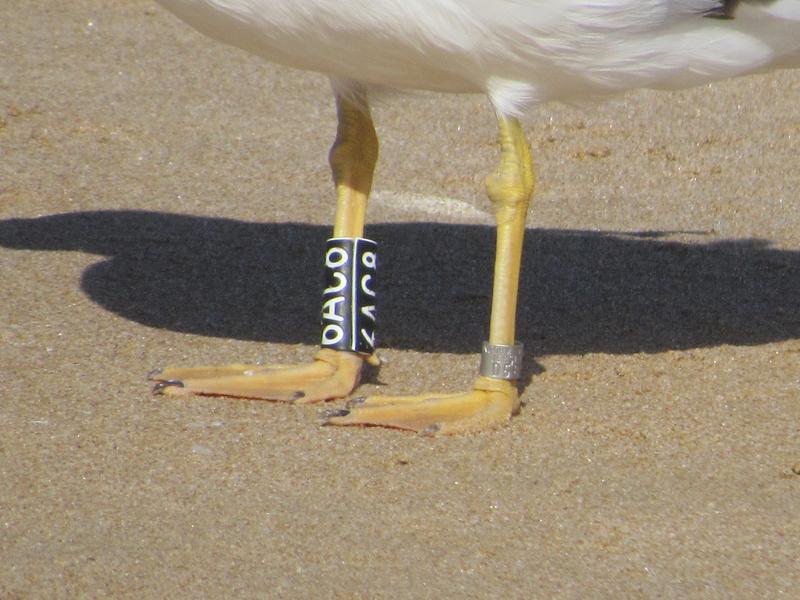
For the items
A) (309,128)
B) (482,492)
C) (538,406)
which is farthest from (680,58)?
(309,128)

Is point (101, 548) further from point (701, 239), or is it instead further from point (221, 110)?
point (221, 110)

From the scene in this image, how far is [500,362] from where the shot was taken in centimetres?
398

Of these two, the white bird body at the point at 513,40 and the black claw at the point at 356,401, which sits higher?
the white bird body at the point at 513,40

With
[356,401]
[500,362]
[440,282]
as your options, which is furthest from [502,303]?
[440,282]

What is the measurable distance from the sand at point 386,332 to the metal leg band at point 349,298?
0.55ft

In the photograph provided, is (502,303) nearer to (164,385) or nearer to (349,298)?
(349,298)

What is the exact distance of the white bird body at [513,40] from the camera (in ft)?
11.8

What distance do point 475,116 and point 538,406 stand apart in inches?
122

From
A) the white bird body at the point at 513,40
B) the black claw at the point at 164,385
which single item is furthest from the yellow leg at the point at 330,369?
the white bird body at the point at 513,40

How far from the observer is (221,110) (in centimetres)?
684

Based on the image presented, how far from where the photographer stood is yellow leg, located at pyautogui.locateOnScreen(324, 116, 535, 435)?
3912 mm

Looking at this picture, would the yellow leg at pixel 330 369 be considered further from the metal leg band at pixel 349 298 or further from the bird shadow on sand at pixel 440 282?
the bird shadow on sand at pixel 440 282

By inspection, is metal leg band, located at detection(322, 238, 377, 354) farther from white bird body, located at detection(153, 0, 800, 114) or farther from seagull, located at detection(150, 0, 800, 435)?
white bird body, located at detection(153, 0, 800, 114)

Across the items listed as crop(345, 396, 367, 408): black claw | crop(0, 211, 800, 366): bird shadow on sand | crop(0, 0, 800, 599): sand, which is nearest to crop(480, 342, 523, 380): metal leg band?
crop(0, 0, 800, 599): sand
